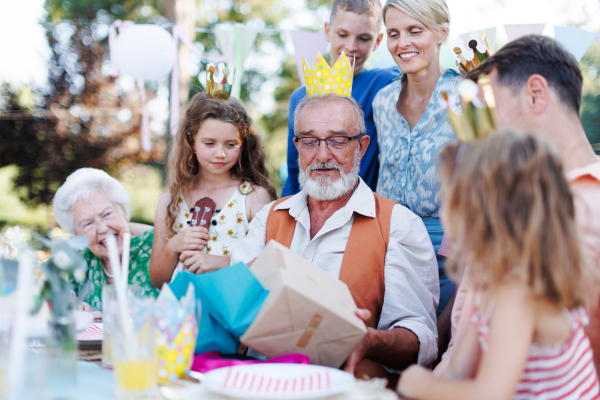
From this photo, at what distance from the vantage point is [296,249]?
8.21ft

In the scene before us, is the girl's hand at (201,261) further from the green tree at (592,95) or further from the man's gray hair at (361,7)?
the green tree at (592,95)

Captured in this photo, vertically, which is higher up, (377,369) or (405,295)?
(405,295)

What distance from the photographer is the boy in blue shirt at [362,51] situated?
3326 mm

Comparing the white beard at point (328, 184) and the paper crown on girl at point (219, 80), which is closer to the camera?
the white beard at point (328, 184)

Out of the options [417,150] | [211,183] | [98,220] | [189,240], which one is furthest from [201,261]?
[417,150]

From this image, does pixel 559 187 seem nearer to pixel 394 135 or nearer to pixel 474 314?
pixel 474 314

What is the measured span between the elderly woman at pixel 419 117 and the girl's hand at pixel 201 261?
3.29 ft

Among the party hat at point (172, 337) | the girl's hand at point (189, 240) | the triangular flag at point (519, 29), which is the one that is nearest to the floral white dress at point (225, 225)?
the girl's hand at point (189, 240)

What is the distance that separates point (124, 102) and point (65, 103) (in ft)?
4.23

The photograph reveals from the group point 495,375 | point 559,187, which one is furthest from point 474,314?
point 559,187

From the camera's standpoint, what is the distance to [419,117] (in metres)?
2.94

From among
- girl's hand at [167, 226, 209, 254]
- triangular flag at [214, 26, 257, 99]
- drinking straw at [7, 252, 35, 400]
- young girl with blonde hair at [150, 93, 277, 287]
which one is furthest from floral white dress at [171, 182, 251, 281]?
triangular flag at [214, 26, 257, 99]

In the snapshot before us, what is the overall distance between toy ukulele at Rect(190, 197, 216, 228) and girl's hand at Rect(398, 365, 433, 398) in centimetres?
182

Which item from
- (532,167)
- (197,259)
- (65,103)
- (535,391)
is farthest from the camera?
(65,103)
